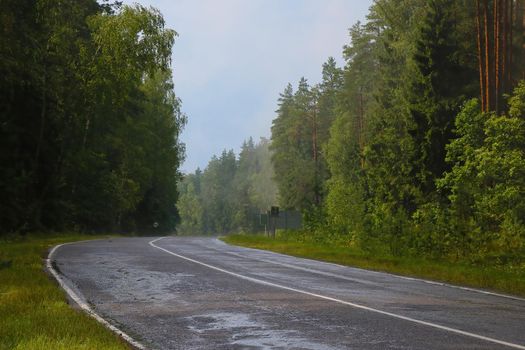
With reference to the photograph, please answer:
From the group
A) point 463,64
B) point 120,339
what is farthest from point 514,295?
point 463,64

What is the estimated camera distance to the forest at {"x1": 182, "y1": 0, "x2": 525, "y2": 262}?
19.4 meters

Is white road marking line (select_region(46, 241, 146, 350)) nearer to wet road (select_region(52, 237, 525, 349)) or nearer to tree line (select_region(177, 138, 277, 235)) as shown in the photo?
wet road (select_region(52, 237, 525, 349))

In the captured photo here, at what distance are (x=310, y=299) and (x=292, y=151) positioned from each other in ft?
237

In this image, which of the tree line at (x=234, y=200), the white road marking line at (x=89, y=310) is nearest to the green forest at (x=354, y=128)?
the white road marking line at (x=89, y=310)

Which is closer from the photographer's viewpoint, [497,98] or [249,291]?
[249,291]

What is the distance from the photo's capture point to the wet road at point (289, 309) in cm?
725

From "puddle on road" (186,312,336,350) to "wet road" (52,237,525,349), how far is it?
0.01 meters

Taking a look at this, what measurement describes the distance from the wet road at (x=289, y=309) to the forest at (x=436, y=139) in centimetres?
570

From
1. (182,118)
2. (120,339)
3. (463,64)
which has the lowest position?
(120,339)

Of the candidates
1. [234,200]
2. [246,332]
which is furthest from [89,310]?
[234,200]

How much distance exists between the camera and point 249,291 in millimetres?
11617

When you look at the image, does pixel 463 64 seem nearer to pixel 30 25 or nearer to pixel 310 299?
pixel 30 25

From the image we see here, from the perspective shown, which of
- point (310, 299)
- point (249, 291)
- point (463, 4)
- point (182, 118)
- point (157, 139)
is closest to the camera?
point (310, 299)

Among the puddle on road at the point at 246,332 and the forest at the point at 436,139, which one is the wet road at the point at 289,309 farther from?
the forest at the point at 436,139
